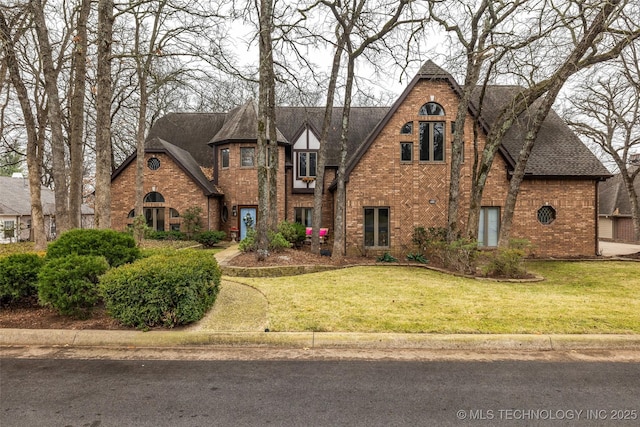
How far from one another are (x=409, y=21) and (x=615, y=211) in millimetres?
31608

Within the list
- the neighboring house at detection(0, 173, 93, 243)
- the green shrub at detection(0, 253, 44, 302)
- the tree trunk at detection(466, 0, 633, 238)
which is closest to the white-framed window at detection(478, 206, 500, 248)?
the tree trunk at detection(466, 0, 633, 238)

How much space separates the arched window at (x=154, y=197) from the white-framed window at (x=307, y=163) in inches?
303

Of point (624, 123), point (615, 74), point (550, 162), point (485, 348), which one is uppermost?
point (615, 74)

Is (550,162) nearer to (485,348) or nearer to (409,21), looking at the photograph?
(409,21)

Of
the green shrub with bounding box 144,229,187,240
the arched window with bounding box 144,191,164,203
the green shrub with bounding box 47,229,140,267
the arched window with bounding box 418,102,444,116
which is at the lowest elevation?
the green shrub with bounding box 144,229,187,240

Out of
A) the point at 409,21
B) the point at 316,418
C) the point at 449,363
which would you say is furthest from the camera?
the point at 409,21

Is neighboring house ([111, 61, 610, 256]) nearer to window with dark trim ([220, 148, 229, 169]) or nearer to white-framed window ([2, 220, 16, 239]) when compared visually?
window with dark trim ([220, 148, 229, 169])

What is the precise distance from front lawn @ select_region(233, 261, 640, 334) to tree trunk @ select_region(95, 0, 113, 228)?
5.05 metres

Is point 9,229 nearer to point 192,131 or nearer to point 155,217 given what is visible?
point 155,217

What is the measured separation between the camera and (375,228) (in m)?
15.2

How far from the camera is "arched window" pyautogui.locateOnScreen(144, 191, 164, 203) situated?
63.9ft

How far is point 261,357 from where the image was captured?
4.99 meters

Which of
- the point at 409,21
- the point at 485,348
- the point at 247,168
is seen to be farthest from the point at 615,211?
the point at 485,348

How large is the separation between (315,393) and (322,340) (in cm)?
142
